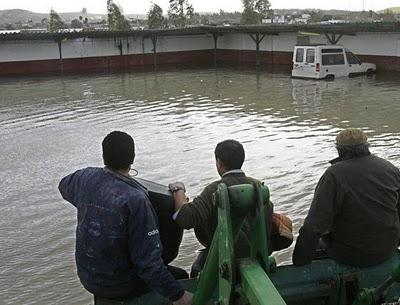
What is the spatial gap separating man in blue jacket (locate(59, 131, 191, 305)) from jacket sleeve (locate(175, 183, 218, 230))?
250 millimetres

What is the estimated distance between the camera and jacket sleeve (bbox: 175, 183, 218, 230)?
306 centimetres

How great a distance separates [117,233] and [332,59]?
67.6 ft

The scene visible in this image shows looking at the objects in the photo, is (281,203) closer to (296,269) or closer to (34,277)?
(34,277)

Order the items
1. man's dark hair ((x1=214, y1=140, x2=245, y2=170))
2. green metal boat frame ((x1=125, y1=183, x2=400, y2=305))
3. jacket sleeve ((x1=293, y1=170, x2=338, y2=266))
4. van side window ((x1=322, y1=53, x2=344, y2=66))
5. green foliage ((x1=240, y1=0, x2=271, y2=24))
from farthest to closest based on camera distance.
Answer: green foliage ((x1=240, y1=0, x2=271, y2=24)) → van side window ((x1=322, y1=53, x2=344, y2=66)) → jacket sleeve ((x1=293, y1=170, x2=338, y2=266)) → man's dark hair ((x1=214, y1=140, x2=245, y2=170)) → green metal boat frame ((x1=125, y1=183, x2=400, y2=305))

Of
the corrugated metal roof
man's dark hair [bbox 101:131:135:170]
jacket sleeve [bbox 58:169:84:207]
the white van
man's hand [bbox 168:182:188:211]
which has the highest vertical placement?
the corrugated metal roof

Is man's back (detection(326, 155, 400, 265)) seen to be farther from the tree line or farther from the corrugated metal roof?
the tree line

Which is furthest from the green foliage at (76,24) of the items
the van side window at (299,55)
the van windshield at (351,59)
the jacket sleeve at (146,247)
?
the jacket sleeve at (146,247)

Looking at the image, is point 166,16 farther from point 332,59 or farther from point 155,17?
point 332,59

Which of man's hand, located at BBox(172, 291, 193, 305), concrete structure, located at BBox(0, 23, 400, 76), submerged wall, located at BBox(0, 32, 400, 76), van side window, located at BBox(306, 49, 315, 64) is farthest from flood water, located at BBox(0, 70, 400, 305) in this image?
submerged wall, located at BBox(0, 32, 400, 76)

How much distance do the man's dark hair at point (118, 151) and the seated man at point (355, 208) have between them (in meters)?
1.19

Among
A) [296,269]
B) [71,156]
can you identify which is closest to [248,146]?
[71,156]

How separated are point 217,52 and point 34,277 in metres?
28.5

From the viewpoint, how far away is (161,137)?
11.9m

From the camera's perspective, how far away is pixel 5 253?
20.2ft
